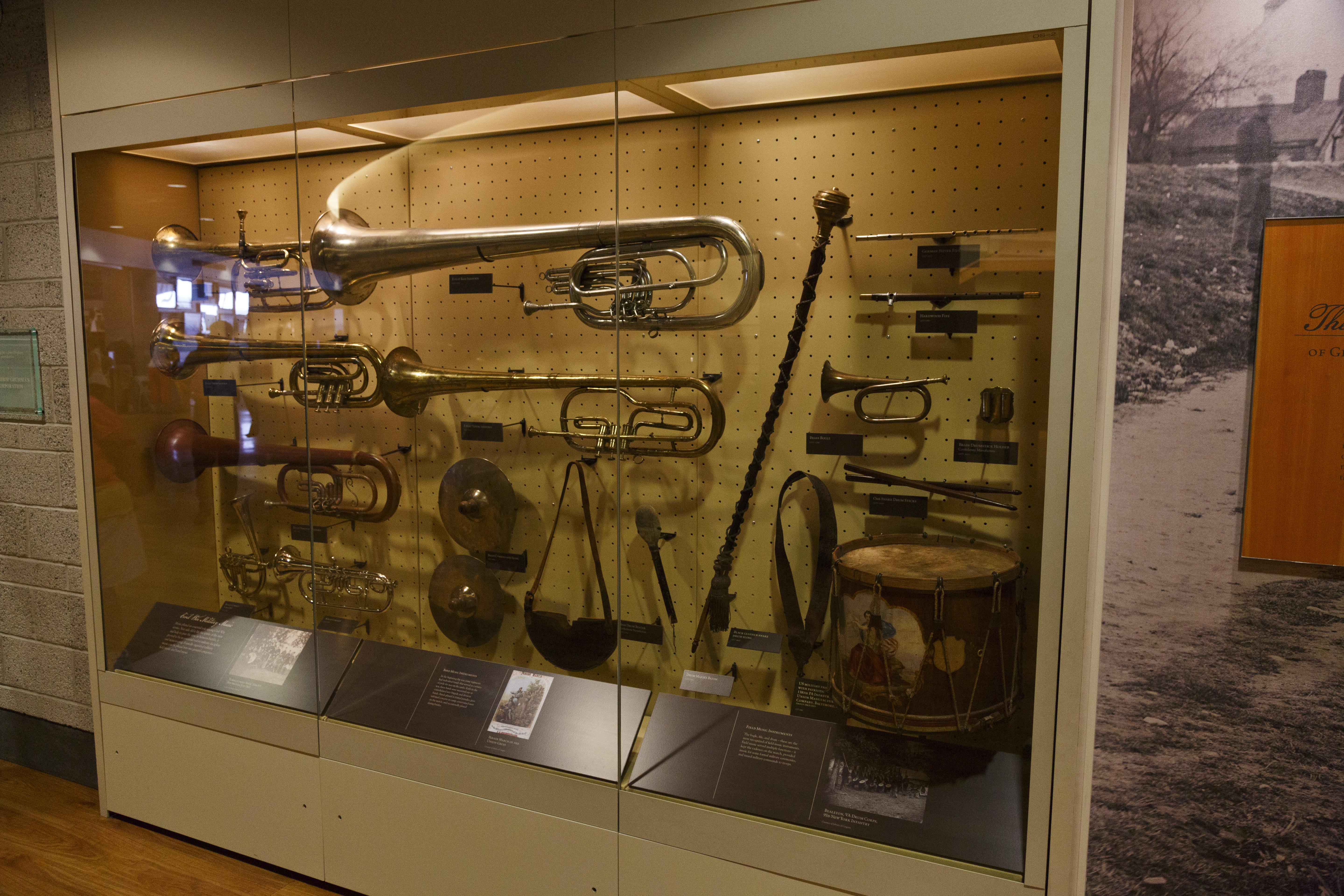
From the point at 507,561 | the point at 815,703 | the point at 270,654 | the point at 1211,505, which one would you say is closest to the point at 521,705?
the point at 507,561

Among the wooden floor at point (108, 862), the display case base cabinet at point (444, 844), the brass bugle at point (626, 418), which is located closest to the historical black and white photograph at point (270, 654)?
the display case base cabinet at point (444, 844)

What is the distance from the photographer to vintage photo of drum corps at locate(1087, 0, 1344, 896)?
201 centimetres

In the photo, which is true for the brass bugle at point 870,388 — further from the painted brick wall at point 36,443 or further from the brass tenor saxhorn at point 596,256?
the painted brick wall at point 36,443

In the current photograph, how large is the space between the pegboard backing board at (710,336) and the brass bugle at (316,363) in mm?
42

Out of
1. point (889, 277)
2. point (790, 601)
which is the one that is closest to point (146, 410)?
point (790, 601)

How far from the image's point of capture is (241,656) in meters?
2.63

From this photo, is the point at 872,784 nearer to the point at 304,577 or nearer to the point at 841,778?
the point at 841,778

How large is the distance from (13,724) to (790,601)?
3.36 m

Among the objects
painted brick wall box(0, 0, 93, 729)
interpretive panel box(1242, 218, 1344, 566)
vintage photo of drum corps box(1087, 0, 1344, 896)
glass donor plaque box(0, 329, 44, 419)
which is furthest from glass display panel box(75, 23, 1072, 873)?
interpretive panel box(1242, 218, 1344, 566)

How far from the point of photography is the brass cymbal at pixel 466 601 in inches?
91.8

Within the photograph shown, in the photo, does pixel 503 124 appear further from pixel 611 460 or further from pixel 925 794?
pixel 925 794

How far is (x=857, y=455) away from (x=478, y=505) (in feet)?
3.58

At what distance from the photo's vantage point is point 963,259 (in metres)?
1.74

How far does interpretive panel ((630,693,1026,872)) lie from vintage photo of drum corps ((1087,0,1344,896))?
0.76m
